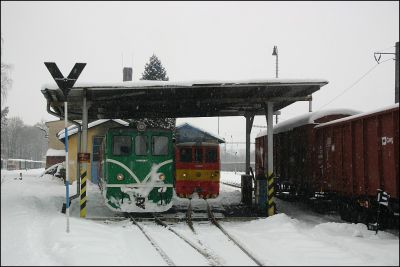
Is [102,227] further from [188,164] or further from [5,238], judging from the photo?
[188,164]

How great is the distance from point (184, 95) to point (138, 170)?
10.3 ft

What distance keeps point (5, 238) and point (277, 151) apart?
588 inches

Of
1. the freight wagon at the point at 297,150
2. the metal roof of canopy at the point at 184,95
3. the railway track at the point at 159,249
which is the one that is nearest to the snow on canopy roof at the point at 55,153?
the metal roof of canopy at the point at 184,95

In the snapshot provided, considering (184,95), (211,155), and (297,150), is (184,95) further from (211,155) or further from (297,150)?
(297,150)

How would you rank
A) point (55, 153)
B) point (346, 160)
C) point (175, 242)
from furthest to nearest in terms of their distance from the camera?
point (55, 153)
point (346, 160)
point (175, 242)

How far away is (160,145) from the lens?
1477 centimetres

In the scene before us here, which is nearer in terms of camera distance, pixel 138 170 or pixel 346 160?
pixel 346 160

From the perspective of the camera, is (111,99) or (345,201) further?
(111,99)

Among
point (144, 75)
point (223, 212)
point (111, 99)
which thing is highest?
point (144, 75)

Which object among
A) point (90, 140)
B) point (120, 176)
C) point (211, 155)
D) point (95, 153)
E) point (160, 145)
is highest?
point (90, 140)

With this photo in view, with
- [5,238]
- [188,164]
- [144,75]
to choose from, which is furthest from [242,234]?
[144,75]

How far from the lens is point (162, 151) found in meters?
14.7

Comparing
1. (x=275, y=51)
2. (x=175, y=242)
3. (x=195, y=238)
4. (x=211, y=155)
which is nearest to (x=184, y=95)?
(x=211, y=155)

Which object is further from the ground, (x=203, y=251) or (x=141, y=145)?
(x=141, y=145)
